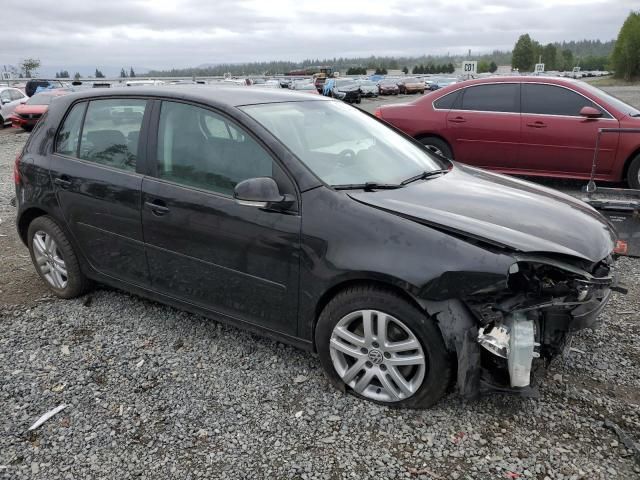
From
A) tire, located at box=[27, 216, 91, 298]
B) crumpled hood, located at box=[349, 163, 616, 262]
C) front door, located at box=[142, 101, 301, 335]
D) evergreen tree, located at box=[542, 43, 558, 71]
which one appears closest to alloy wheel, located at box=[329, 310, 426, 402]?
front door, located at box=[142, 101, 301, 335]

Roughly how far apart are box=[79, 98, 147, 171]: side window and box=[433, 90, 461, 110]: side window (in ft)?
17.4

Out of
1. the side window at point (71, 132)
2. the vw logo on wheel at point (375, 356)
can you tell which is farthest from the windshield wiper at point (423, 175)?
the side window at point (71, 132)

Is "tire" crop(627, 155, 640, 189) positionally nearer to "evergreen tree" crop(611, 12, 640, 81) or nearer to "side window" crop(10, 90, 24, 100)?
"side window" crop(10, 90, 24, 100)

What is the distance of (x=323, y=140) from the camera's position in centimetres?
338

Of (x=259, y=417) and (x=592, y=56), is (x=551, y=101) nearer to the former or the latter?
(x=259, y=417)

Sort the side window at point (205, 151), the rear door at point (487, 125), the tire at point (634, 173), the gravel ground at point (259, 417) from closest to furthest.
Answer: the gravel ground at point (259, 417) → the side window at point (205, 151) → the tire at point (634, 173) → the rear door at point (487, 125)

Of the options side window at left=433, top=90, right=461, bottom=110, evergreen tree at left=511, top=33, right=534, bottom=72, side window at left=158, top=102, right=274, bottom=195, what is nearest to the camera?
side window at left=158, top=102, right=274, bottom=195

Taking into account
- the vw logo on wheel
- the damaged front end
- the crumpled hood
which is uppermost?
the crumpled hood

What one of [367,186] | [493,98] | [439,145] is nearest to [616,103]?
[493,98]

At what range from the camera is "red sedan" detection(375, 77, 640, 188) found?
22.5ft

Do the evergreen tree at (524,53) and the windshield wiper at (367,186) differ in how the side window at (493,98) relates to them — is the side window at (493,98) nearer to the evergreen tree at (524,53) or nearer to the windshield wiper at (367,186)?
the windshield wiper at (367,186)

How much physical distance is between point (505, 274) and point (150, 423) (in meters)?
1.96

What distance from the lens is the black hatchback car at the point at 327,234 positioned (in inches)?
101

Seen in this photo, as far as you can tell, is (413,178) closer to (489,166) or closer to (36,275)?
(36,275)
